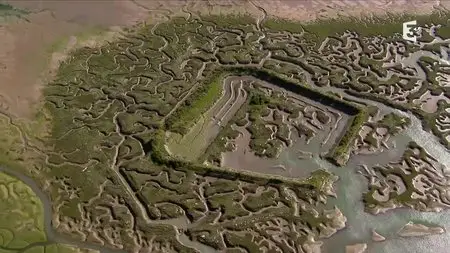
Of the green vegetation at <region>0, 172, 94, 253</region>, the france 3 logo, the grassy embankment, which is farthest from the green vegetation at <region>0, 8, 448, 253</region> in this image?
the france 3 logo

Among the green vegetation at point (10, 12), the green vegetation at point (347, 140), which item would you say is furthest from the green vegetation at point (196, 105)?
the green vegetation at point (10, 12)

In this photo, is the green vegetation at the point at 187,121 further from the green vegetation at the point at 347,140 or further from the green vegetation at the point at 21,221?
the green vegetation at the point at 21,221

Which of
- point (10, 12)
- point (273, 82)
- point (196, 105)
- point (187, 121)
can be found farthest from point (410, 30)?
point (10, 12)

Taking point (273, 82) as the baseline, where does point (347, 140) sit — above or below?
below

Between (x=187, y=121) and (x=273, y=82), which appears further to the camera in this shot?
(x=273, y=82)

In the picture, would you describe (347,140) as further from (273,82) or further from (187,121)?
(187,121)

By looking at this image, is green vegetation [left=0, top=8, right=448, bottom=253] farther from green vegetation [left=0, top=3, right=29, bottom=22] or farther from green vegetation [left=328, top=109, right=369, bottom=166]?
green vegetation [left=0, top=3, right=29, bottom=22]

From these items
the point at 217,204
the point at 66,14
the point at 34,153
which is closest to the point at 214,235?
the point at 217,204

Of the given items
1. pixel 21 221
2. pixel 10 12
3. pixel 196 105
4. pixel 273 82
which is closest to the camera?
pixel 21 221

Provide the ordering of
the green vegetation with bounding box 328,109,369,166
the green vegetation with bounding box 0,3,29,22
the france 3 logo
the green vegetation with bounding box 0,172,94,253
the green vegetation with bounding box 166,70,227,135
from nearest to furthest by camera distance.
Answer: the green vegetation with bounding box 0,172,94,253, the green vegetation with bounding box 328,109,369,166, the green vegetation with bounding box 166,70,227,135, the france 3 logo, the green vegetation with bounding box 0,3,29,22

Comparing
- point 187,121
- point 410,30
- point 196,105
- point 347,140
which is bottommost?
point 187,121

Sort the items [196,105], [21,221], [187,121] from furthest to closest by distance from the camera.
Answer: [196,105]
[187,121]
[21,221]
